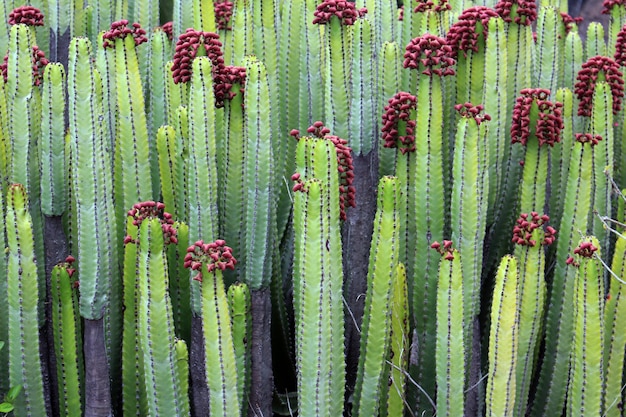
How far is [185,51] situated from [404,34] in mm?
1667

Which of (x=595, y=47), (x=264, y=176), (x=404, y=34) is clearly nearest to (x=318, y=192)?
(x=264, y=176)

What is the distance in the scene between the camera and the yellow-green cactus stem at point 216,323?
3.11m

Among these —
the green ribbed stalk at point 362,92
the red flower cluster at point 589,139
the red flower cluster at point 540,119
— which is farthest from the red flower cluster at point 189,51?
the red flower cluster at point 589,139

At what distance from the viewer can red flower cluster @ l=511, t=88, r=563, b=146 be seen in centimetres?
396

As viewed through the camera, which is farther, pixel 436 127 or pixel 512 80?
pixel 512 80

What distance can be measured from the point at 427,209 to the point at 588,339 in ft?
2.83

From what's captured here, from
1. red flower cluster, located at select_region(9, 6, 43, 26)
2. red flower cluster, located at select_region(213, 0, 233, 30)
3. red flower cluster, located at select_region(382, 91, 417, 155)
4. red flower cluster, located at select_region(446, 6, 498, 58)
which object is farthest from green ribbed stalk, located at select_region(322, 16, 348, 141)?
red flower cluster, located at select_region(9, 6, 43, 26)

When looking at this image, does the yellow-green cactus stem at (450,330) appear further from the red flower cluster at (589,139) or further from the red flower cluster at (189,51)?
the red flower cluster at (189,51)

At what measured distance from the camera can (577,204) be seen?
156 inches

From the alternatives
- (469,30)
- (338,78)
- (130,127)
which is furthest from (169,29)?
(469,30)

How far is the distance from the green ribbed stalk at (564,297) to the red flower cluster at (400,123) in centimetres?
76

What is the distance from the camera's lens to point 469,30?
429cm

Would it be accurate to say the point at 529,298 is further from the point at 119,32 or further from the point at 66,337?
the point at 119,32

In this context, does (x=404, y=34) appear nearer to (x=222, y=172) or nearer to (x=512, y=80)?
(x=512, y=80)
